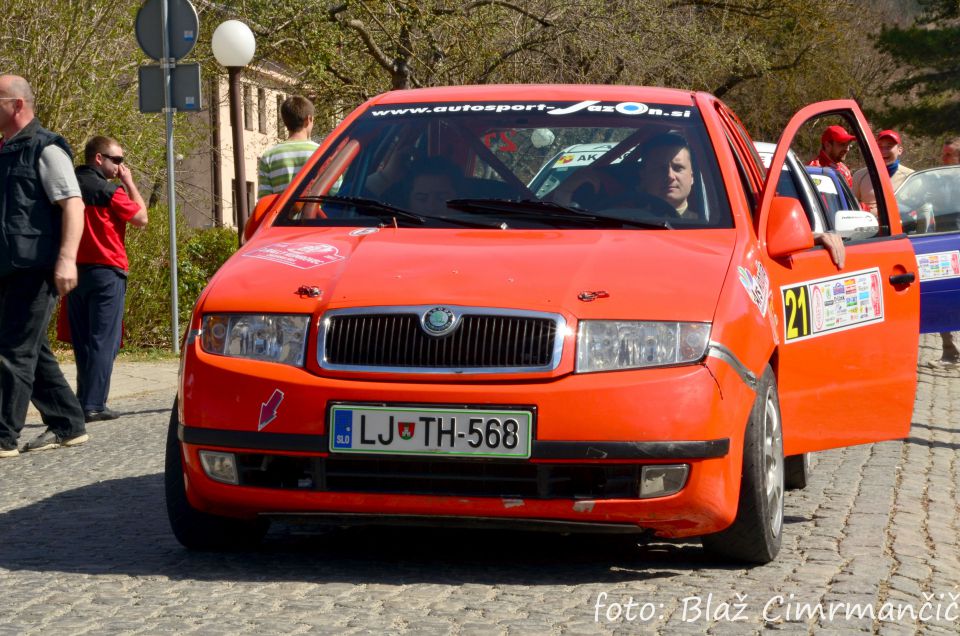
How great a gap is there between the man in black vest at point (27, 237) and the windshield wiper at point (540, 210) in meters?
3.09

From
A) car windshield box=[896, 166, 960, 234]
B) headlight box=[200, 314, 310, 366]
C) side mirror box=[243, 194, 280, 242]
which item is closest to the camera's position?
headlight box=[200, 314, 310, 366]

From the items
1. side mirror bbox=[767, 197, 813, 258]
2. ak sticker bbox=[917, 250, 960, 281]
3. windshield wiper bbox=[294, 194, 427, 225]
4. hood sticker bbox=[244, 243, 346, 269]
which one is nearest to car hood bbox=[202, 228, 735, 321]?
hood sticker bbox=[244, 243, 346, 269]

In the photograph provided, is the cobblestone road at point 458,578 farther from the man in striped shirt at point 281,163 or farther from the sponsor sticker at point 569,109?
the man in striped shirt at point 281,163

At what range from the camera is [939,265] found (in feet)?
29.1

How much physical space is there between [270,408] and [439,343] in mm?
561

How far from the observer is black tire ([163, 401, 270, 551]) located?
217 inches

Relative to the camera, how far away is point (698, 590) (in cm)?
502

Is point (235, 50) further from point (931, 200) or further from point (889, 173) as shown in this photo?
point (931, 200)

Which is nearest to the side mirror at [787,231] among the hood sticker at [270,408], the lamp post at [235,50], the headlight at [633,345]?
the headlight at [633,345]

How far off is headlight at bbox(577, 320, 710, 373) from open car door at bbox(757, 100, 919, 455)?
96cm

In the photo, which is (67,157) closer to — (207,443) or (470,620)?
(207,443)

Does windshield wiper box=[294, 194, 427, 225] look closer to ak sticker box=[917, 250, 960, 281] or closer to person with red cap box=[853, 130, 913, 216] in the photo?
ak sticker box=[917, 250, 960, 281]

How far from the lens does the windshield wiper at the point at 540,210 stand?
19.0ft

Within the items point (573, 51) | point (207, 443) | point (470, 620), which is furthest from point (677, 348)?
point (573, 51)
